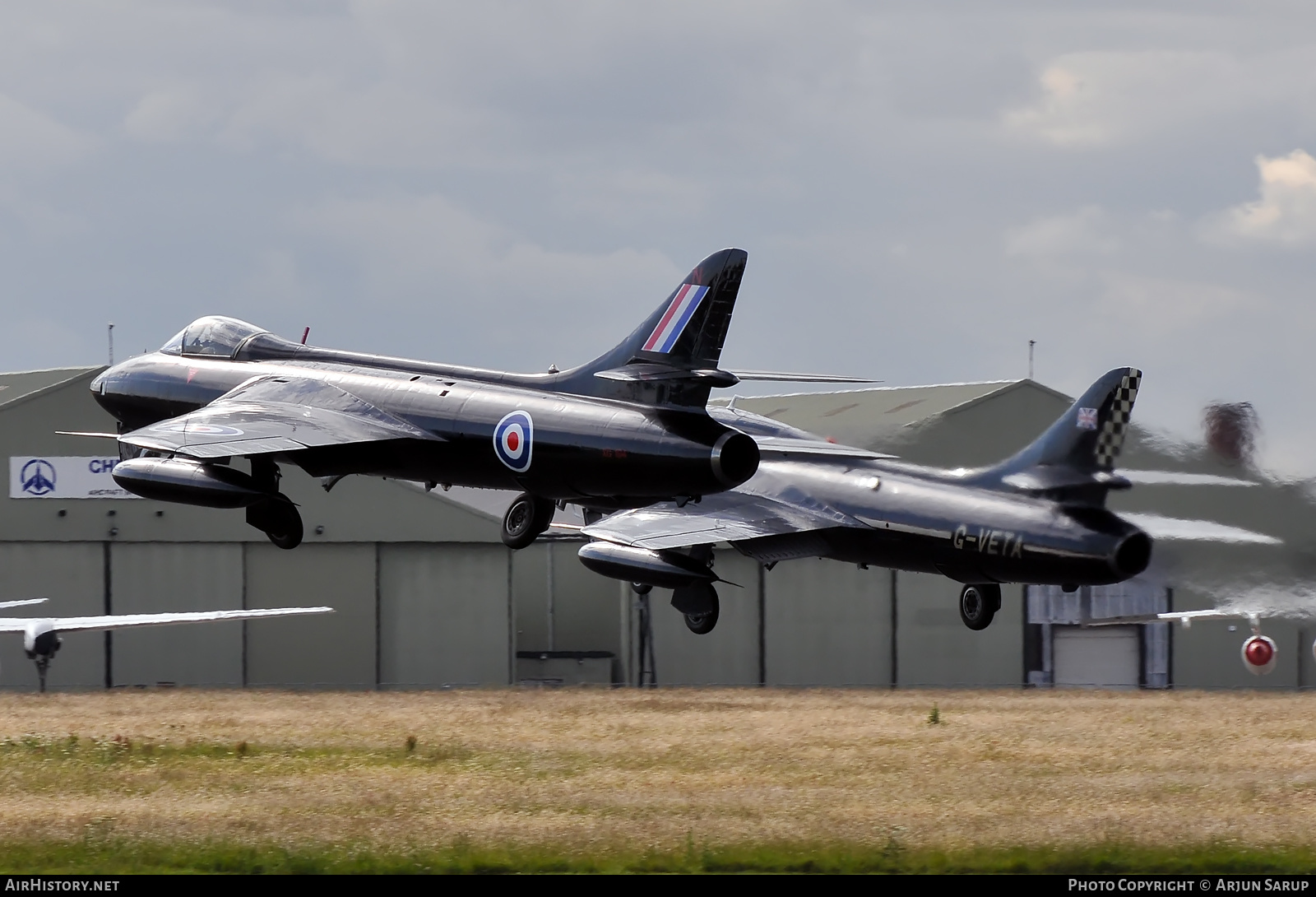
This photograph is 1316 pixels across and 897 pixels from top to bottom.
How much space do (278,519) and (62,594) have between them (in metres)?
46.0

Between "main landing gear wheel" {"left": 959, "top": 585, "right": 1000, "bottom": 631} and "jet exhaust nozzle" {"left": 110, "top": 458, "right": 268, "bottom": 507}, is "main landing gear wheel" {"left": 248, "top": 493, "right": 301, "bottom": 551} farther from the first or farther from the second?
"main landing gear wheel" {"left": 959, "top": 585, "right": 1000, "bottom": 631}

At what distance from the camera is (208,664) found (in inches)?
2970

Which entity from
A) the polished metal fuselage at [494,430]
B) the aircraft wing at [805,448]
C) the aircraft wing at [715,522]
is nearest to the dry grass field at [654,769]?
the aircraft wing at [715,522]

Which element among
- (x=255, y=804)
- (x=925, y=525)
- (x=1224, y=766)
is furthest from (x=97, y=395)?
(x=1224, y=766)

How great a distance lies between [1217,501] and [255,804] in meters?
24.8

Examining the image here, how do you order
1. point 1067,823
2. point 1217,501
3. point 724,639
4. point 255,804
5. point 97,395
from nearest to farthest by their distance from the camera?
point 97,395 < point 1067,823 < point 255,804 < point 1217,501 < point 724,639

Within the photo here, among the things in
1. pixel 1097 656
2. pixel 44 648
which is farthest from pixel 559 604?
pixel 1097 656

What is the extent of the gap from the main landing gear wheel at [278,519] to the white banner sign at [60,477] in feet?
143

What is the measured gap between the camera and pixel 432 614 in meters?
76.3

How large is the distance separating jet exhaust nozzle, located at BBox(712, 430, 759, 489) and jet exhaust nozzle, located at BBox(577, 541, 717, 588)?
30.1 feet

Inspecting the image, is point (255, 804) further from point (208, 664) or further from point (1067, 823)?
point (208, 664)

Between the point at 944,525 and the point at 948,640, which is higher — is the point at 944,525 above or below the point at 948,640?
above

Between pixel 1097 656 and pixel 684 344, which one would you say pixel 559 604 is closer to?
pixel 1097 656

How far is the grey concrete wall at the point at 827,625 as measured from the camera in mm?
78812
